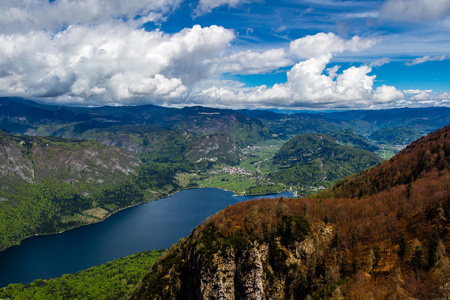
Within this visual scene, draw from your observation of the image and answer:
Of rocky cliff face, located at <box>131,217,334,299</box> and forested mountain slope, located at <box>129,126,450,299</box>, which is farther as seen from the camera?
rocky cliff face, located at <box>131,217,334,299</box>

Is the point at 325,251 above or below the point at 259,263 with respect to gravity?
above

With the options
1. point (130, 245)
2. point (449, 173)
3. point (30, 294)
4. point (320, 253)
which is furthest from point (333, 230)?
point (130, 245)

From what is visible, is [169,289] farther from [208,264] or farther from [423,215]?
[423,215]

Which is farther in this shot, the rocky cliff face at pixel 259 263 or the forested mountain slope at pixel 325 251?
the rocky cliff face at pixel 259 263

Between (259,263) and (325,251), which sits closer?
(325,251)
